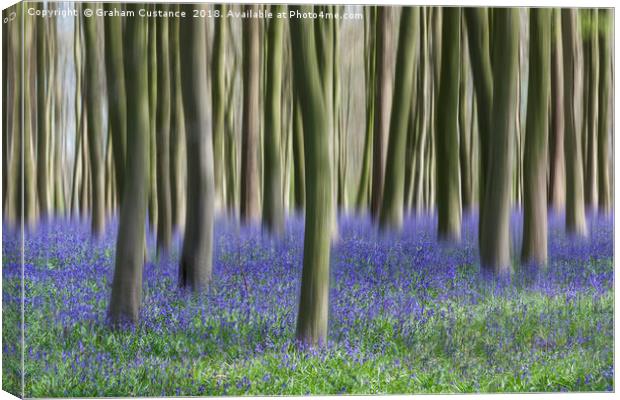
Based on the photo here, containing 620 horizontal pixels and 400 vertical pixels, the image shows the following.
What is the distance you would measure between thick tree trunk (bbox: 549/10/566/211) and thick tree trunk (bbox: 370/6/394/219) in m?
1.51

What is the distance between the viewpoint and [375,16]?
9.34 metres

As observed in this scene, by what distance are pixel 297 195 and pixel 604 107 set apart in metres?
2.87

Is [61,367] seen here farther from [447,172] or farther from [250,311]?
[447,172]

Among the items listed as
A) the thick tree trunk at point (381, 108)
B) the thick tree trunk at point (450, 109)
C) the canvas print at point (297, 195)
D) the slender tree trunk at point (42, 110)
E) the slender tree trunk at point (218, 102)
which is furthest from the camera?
the thick tree trunk at point (450, 109)

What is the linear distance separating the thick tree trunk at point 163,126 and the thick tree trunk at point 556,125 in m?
3.42

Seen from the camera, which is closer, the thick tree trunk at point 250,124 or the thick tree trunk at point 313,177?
the thick tree trunk at point 250,124

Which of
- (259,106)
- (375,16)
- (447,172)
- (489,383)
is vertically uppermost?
(375,16)

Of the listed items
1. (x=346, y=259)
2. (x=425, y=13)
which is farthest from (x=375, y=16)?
(x=346, y=259)

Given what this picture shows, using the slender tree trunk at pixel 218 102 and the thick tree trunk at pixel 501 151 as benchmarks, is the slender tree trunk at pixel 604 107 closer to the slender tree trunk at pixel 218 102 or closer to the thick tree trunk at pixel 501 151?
the thick tree trunk at pixel 501 151

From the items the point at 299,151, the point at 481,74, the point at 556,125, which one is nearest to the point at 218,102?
the point at 299,151

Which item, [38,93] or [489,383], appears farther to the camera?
[489,383]

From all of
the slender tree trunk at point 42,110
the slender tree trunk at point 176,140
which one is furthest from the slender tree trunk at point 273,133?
the slender tree trunk at point 42,110

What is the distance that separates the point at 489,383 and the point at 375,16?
3.41 m

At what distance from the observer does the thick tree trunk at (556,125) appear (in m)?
9.56
